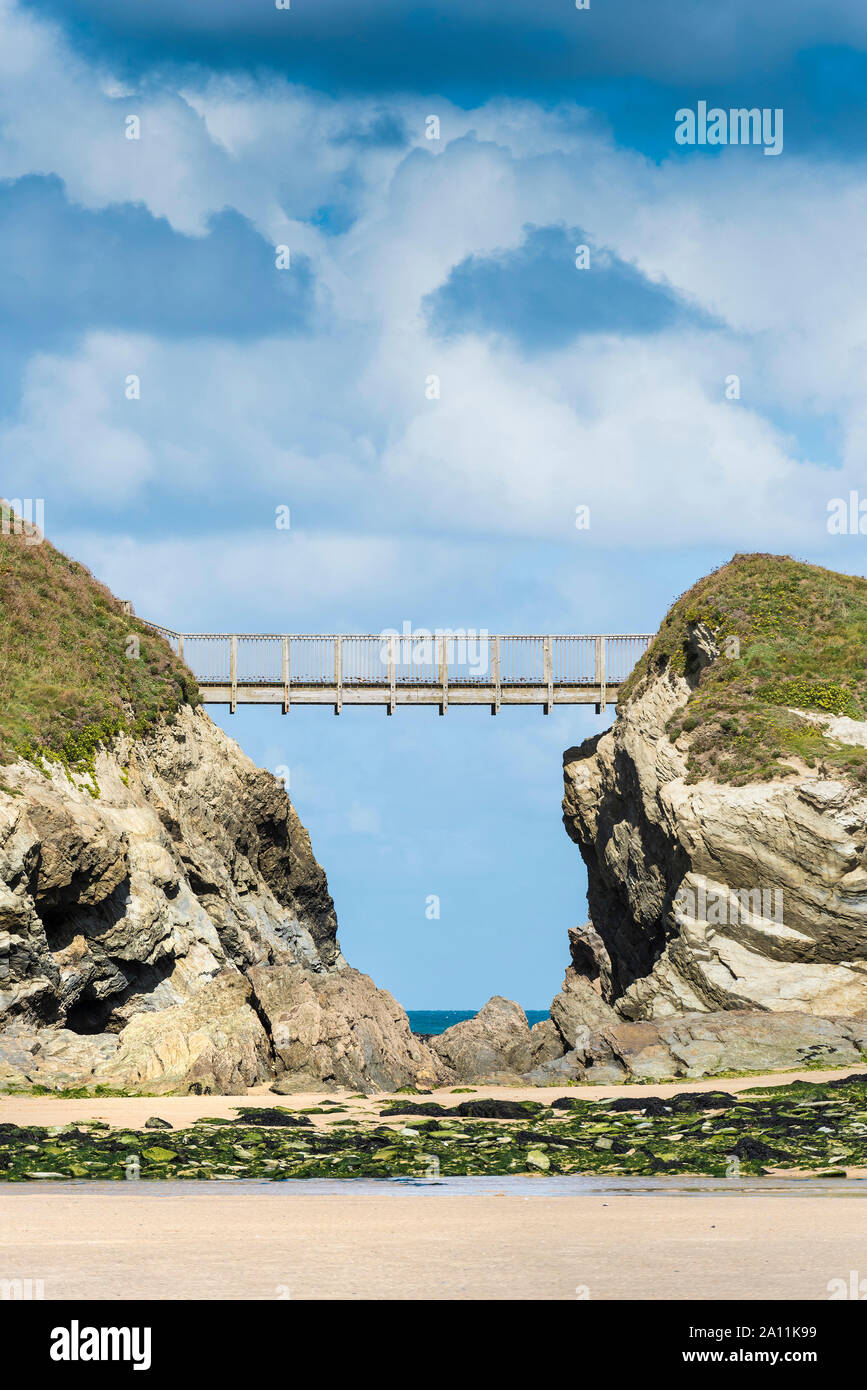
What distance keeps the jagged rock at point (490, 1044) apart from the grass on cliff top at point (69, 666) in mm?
15223

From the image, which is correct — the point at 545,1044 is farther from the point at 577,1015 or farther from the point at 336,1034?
the point at 336,1034

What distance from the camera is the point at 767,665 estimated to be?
4181cm

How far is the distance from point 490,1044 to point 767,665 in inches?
635

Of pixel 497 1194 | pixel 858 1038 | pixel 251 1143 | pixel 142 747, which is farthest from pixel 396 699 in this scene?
pixel 497 1194

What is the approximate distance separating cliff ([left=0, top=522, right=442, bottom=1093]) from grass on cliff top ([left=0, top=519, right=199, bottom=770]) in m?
0.08

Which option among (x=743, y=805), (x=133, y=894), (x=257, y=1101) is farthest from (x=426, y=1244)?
(x=743, y=805)

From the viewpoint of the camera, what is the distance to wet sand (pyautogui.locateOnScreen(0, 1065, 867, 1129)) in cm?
2223

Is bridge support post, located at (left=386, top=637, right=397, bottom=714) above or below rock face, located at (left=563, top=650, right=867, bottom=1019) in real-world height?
above

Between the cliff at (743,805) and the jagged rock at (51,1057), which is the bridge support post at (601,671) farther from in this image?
the jagged rock at (51,1057)

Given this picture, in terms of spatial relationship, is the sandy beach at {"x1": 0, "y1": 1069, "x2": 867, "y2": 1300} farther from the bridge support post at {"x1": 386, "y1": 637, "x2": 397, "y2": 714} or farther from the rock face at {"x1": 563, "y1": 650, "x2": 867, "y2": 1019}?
the bridge support post at {"x1": 386, "y1": 637, "x2": 397, "y2": 714}

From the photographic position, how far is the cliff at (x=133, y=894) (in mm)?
29859

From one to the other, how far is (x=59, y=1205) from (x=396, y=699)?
40.0 m

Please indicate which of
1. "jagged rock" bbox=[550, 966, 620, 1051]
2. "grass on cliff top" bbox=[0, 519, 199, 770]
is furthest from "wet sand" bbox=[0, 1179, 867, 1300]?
"jagged rock" bbox=[550, 966, 620, 1051]
